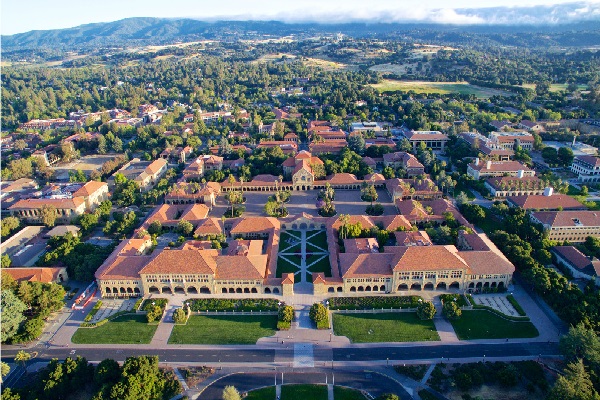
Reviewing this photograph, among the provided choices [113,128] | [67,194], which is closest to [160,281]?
[67,194]

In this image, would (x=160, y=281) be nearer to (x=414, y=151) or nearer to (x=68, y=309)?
(x=68, y=309)

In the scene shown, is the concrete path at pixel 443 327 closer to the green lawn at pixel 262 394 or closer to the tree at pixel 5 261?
the green lawn at pixel 262 394

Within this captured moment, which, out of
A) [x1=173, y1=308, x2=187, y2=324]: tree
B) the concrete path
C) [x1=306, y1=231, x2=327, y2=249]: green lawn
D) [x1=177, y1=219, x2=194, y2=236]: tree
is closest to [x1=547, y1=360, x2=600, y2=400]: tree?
the concrete path

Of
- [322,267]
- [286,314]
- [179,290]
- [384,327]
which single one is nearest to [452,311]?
[384,327]

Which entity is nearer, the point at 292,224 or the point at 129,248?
the point at 129,248

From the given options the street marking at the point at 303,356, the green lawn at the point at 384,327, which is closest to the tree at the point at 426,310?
the green lawn at the point at 384,327

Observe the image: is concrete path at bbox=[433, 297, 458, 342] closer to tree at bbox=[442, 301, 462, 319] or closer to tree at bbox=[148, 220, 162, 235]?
tree at bbox=[442, 301, 462, 319]

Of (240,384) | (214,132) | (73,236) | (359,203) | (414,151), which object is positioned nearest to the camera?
(240,384)

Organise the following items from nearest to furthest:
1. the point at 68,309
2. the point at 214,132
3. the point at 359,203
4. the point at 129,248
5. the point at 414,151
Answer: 1. the point at 68,309
2. the point at 129,248
3. the point at 359,203
4. the point at 414,151
5. the point at 214,132
